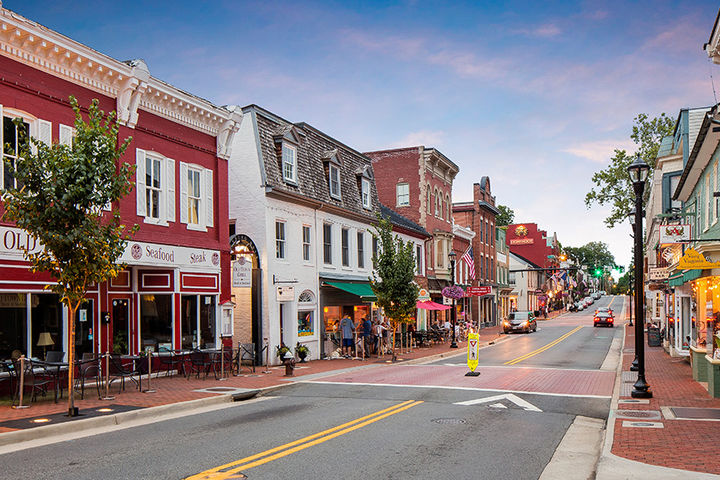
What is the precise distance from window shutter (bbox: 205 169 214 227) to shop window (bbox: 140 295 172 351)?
10.5ft

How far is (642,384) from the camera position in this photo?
48.0 feet

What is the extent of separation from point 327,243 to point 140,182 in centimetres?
1131

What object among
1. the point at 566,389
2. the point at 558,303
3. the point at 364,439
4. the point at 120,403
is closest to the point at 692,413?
the point at 566,389

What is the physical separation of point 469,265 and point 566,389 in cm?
2613

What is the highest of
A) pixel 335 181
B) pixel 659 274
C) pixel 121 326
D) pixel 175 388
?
pixel 335 181

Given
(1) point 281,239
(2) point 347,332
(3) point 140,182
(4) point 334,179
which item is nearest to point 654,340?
(2) point 347,332

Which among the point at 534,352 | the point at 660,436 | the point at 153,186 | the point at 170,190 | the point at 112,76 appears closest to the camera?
the point at 660,436

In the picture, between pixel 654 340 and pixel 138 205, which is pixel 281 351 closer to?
pixel 138 205

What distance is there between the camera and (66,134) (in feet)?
54.6

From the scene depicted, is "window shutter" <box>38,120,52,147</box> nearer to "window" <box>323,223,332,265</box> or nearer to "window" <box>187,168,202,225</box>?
"window" <box>187,168,202,225</box>

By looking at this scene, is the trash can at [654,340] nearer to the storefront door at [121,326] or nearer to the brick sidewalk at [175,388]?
the brick sidewalk at [175,388]

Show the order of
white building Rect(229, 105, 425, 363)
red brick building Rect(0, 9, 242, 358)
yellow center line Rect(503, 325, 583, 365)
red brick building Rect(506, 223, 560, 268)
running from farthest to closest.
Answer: red brick building Rect(506, 223, 560, 268) → yellow center line Rect(503, 325, 583, 365) → white building Rect(229, 105, 425, 363) → red brick building Rect(0, 9, 242, 358)

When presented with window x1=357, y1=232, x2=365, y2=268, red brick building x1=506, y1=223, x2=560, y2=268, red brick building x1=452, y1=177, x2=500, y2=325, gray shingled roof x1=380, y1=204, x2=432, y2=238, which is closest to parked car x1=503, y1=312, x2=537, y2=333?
red brick building x1=452, y1=177, x2=500, y2=325

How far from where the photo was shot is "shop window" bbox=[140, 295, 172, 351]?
19.1 m
